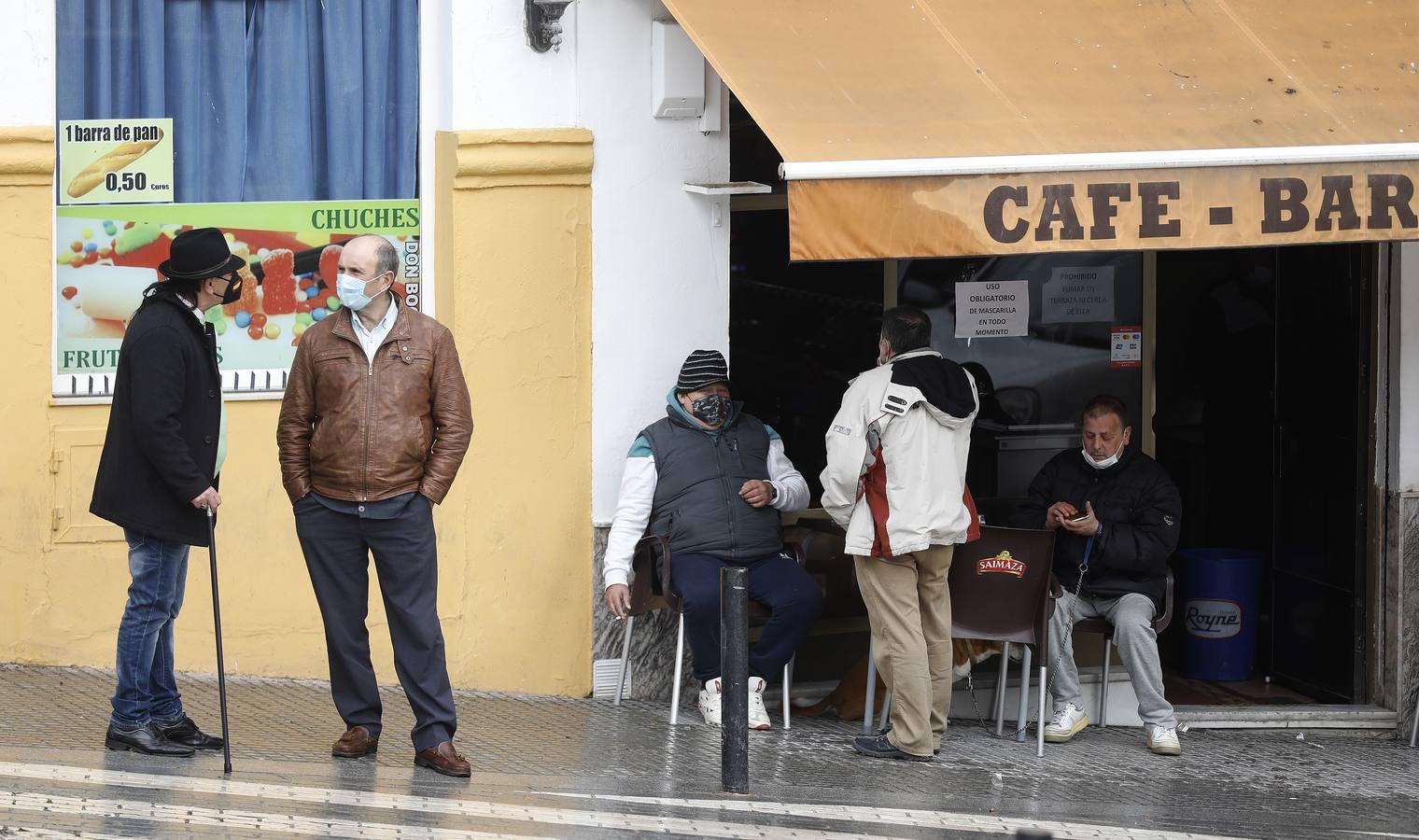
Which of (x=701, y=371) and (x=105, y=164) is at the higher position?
(x=105, y=164)

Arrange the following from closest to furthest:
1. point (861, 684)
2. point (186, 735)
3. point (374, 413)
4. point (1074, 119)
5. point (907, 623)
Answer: point (374, 413), point (186, 735), point (1074, 119), point (907, 623), point (861, 684)

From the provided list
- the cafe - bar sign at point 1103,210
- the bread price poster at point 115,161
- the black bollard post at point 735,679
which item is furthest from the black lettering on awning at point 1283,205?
the bread price poster at point 115,161

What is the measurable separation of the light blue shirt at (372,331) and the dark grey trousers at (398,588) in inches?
21.4

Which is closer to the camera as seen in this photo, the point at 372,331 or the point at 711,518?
the point at 372,331

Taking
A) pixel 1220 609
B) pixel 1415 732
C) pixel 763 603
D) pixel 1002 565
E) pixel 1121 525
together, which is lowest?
pixel 1415 732

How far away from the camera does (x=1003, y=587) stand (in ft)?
22.2

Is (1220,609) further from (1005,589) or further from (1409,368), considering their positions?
(1005,589)

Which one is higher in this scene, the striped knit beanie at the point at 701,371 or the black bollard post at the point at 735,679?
the striped knit beanie at the point at 701,371

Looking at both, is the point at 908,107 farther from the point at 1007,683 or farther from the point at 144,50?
the point at 144,50

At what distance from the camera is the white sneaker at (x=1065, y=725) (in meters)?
7.11

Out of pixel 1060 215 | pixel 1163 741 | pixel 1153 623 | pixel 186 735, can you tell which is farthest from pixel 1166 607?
pixel 186 735

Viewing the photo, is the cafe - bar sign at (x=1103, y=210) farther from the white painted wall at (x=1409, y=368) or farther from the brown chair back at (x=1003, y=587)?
the white painted wall at (x=1409, y=368)

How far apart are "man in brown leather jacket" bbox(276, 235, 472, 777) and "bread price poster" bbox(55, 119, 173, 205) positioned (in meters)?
2.03

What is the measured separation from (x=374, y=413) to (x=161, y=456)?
2.34 ft
